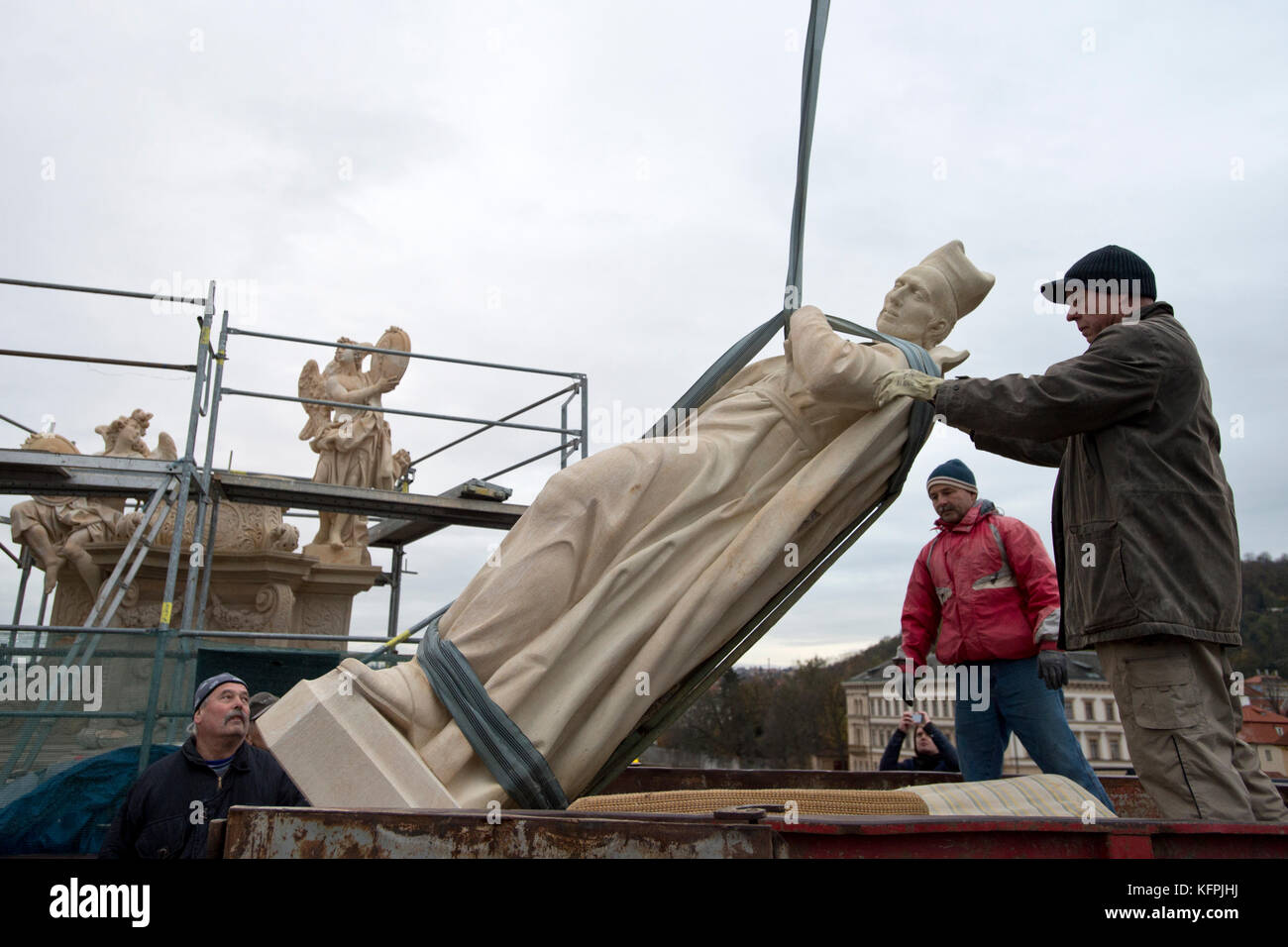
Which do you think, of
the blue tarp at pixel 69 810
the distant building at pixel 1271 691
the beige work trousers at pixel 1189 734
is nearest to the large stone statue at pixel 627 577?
the beige work trousers at pixel 1189 734

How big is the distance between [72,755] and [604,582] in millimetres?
4002

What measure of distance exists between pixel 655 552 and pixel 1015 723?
71.1 inches

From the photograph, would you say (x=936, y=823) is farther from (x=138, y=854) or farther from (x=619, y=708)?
(x=138, y=854)

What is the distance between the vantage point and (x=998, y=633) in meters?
3.88

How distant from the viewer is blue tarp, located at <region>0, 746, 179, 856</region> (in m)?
4.77

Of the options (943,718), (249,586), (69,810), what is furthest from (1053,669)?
(943,718)

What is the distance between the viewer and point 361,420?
1091 centimetres

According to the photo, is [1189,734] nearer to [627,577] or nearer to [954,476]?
[627,577]

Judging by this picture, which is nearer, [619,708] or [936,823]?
[936,823]

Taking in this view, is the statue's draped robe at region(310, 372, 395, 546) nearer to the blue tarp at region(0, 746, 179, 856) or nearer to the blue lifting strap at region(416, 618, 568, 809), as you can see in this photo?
the blue tarp at region(0, 746, 179, 856)

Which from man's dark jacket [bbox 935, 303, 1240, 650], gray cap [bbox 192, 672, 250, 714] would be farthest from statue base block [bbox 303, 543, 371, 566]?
man's dark jacket [bbox 935, 303, 1240, 650]

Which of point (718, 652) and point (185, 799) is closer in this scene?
point (718, 652)

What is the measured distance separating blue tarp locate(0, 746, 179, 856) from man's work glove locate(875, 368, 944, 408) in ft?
14.2

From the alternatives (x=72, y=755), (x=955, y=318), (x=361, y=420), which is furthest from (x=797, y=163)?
(x=361, y=420)
